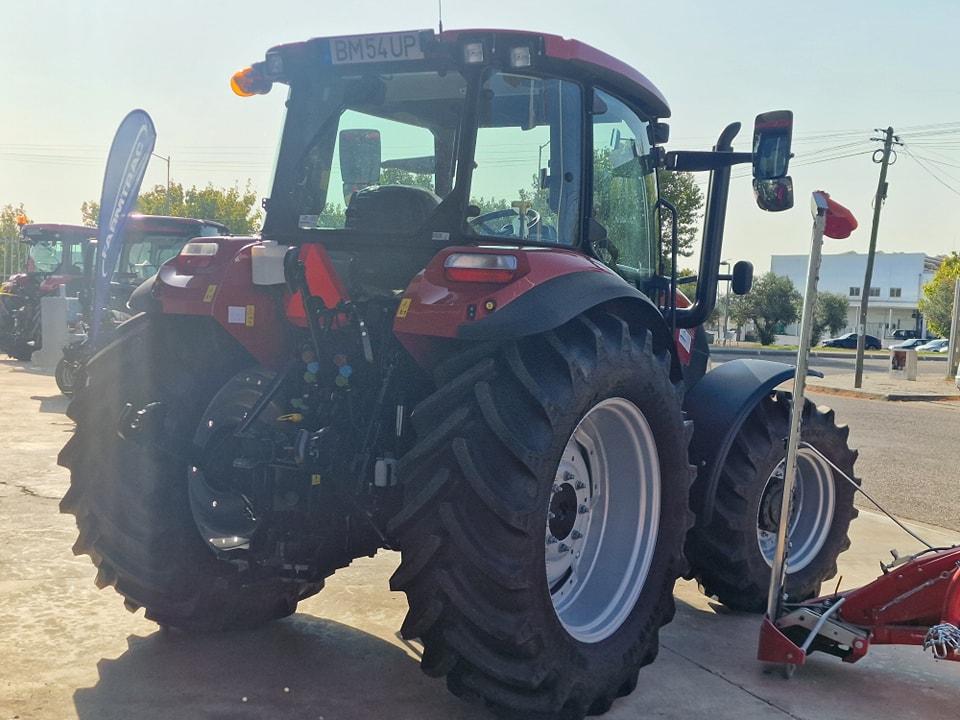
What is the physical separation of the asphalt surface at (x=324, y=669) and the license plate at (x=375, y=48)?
2360 millimetres

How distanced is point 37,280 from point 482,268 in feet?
57.2

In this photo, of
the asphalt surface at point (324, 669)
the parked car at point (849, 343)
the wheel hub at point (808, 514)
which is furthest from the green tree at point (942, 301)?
the asphalt surface at point (324, 669)

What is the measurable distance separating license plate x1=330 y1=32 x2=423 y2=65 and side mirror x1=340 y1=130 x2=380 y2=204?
0.37 meters

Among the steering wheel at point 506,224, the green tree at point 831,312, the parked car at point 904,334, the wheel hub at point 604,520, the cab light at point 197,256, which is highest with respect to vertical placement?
the steering wheel at point 506,224

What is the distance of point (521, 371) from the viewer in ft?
10.7

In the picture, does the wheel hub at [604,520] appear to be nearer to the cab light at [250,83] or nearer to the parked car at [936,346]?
the cab light at [250,83]

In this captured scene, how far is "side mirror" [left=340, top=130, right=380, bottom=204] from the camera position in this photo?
13.9 ft

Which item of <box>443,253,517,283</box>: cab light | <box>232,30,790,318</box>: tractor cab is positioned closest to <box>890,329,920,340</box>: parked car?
<box>232,30,790,318</box>: tractor cab

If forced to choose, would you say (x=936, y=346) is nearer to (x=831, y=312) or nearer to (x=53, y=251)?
(x=831, y=312)

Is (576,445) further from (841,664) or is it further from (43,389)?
(43,389)

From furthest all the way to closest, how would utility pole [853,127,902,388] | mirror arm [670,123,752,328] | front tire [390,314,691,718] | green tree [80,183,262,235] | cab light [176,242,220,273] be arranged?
green tree [80,183,262,235] → utility pole [853,127,902,388] → mirror arm [670,123,752,328] → cab light [176,242,220,273] → front tire [390,314,691,718]

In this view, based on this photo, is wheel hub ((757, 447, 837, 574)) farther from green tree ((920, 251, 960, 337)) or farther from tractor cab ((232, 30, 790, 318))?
green tree ((920, 251, 960, 337))

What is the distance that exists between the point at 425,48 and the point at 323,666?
241 cm

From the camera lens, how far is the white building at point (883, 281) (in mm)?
83812
